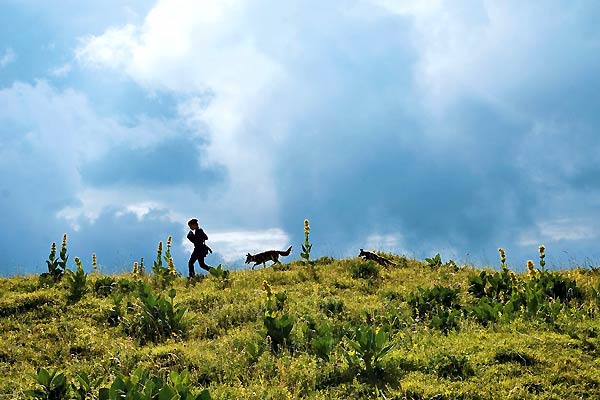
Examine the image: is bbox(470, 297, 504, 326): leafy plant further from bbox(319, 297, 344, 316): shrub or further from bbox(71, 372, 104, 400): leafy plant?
bbox(71, 372, 104, 400): leafy plant

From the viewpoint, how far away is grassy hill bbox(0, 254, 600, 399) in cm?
784

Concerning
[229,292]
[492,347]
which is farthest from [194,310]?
[492,347]

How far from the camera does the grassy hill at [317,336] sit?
7.84m

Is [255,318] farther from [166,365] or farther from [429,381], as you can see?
[429,381]

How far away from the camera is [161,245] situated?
19.1 m

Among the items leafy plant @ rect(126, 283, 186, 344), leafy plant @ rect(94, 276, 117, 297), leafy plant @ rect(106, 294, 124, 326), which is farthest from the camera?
leafy plant @ rect(94, 276, 117, 297)

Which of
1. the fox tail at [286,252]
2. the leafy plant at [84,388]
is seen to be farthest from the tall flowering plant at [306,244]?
the leafy plant at [84,388]

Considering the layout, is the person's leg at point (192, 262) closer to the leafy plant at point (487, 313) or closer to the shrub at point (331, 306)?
the shrub at point (331, 306)

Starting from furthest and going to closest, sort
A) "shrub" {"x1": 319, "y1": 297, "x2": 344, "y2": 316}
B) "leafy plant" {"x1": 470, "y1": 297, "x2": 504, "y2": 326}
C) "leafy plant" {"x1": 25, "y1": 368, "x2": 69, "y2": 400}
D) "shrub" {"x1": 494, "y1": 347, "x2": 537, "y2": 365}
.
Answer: "shrub" {"x1": 319, "y1": 297, "x2": 344, "y2": 316} < "leafy plant" {"x1": 470, "y1": 297, "x2": 504, "y2": 326} < "shrub" {"x1": 494, "y1": 347, "x2": 537, "y2": 365} < "leafy plant" {"x1": 25, "y1": 368, "x2": 69, "y2": 400}

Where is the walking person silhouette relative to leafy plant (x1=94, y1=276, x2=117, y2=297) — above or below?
above

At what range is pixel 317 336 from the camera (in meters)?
9.52

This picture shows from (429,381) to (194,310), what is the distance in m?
7.02

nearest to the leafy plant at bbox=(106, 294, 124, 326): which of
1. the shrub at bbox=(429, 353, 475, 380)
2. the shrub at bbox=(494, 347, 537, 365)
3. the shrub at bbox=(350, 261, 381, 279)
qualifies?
the shrub at bbox=(350, 261, 381, 279)

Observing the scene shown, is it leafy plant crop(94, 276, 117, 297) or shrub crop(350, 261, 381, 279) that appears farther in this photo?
shrub crop(350, 261, 381, 279)
